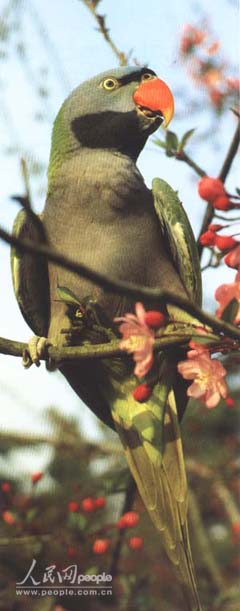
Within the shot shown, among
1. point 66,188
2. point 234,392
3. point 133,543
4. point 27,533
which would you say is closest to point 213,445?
point 234,392

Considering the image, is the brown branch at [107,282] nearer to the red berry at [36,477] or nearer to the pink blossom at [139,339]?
the pink blossom at [139,339]

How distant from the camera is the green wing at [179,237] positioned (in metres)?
1.67

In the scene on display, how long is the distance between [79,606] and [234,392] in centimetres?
84

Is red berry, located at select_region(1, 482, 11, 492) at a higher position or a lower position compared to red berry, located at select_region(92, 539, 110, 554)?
higher

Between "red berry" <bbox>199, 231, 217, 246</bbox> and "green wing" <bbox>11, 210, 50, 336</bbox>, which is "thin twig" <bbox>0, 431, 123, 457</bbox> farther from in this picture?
"red berry" <bbox>199, 231, 217, 246</bbox>

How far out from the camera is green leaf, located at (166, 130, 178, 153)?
5.14ft

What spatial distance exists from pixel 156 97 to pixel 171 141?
243 mm

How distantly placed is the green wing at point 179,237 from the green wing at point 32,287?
0.30m

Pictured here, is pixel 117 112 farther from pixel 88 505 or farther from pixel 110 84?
pixel 88 505

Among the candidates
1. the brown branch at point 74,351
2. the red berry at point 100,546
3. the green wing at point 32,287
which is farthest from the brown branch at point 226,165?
the red berry at point 100,546

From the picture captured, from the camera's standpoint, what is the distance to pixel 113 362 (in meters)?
1.68

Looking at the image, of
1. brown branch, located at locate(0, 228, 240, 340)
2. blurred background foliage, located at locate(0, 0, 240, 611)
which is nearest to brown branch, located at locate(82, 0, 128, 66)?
blurred background foliage, located at locate(0, 0, 240, 611)

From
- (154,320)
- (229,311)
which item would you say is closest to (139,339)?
(154,320)

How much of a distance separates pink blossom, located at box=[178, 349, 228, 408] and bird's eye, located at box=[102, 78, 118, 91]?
35.8 inches
